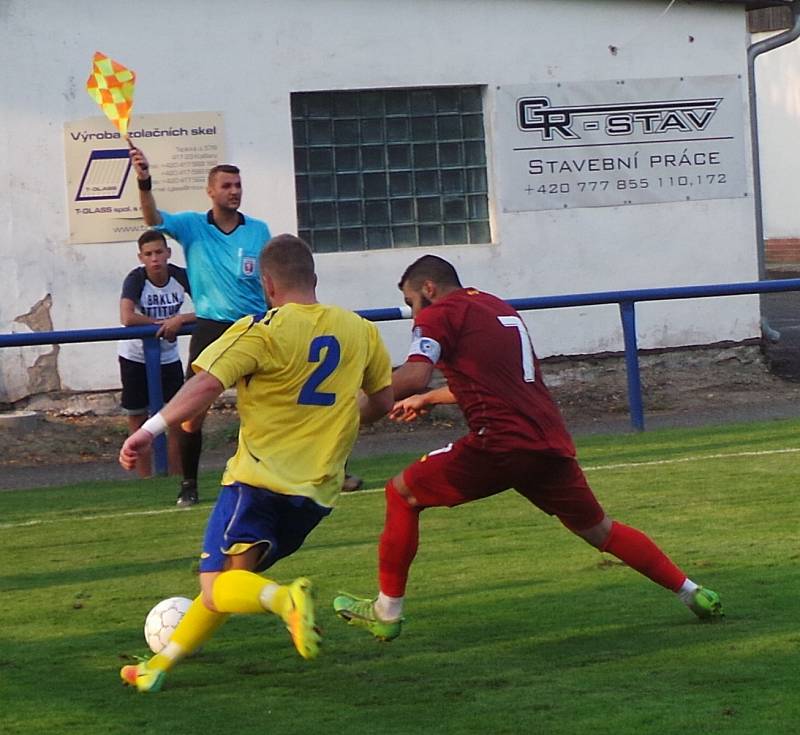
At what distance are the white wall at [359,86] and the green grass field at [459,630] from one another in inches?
182

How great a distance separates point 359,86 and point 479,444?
9.51 meters

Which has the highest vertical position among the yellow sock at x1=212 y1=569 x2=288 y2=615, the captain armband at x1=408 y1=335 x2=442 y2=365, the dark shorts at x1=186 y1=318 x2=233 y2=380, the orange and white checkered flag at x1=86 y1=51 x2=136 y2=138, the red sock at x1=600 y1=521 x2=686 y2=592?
the orange and white checkered flag at x1=86 y1=51 x2=136 y2=138

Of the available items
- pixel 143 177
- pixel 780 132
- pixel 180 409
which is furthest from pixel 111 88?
pixel 780 132

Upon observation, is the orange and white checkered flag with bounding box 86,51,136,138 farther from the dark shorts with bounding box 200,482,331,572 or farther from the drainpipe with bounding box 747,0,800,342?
the drainpipe with bounding box 747,0,800,342

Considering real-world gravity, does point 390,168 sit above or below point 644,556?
above

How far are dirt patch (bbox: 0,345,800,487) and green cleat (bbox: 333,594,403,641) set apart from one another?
6.69 metres

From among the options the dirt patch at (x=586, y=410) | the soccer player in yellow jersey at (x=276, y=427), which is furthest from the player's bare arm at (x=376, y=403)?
the dirt patch at (x=586, y=410)

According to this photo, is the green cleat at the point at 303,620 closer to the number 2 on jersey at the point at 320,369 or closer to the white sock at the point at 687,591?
the number 2 on jersey at the point at 320,369

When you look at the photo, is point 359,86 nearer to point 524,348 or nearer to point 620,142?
point 620,142

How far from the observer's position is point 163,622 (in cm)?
611

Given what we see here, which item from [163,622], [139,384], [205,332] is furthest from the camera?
[139,384]

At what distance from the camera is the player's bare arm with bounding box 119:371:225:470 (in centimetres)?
543

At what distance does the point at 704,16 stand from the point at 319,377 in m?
11.5

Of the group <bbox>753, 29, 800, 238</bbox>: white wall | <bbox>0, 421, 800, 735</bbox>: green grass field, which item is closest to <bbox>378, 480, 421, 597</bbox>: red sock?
<bbox>0, 421, 800, 735</bbox>: green grass field
